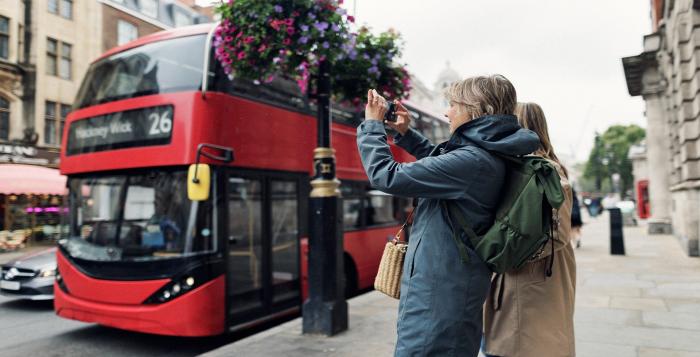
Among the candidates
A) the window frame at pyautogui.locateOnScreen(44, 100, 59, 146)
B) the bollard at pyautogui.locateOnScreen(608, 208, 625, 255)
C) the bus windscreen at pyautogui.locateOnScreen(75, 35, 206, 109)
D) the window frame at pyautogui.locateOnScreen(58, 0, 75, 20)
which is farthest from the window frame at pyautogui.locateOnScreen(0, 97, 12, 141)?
the bollard at pyautogui.locateOnScreen(608, 208, 625, 255)

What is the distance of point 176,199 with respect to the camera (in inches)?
222

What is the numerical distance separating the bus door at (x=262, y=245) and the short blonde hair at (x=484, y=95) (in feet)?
13.8

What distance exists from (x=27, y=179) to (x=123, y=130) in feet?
6.96

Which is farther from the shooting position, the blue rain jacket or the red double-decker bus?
the red double-decker bus

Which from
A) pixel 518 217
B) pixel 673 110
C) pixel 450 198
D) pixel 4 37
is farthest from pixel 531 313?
pixel 673 110

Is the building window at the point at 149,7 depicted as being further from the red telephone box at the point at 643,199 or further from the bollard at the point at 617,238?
the red telephone box at the point at 643,199

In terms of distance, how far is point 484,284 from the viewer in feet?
6.55

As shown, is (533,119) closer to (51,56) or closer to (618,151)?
(51,56)

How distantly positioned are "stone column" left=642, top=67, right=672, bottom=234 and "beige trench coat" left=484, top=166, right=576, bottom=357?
17554 mm

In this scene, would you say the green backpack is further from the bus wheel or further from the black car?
the black car

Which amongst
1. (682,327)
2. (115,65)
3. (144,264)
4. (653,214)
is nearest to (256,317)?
(144,264)

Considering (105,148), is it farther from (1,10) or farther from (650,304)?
(650,304)

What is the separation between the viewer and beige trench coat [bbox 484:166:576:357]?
2316 millimetres

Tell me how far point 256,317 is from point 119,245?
5.64 ft
